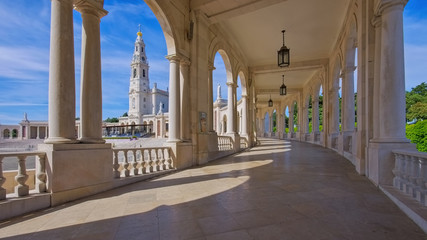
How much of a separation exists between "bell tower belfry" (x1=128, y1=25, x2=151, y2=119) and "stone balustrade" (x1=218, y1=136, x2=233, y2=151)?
79.5 metres

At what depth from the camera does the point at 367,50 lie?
5.93 meters

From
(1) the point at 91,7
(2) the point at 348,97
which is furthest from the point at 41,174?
(2) the point at 348,97

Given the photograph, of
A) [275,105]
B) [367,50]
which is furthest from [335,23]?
[275,105]

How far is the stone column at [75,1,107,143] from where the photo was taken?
4918 mm

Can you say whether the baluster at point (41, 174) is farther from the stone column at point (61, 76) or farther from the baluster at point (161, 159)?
the baluster at point (161, 159)

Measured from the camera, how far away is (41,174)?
4.15 meters

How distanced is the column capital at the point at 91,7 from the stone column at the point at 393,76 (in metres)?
6.82

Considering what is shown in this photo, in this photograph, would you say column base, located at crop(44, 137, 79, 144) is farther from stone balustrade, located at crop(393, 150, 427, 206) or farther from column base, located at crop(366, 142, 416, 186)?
column base, located at crop(366, 142, 416, 186)

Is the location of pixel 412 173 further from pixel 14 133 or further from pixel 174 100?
pixel 14 133

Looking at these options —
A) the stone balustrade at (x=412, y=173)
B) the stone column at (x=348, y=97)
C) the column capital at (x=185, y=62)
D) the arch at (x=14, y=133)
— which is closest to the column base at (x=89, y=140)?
the column capital at (x=185, y=62)

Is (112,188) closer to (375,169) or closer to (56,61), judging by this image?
(56,61)

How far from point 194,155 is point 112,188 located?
400 cm

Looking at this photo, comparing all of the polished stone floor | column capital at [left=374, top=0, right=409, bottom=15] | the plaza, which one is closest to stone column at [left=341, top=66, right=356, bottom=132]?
the plaza

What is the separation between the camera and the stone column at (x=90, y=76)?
492 centimetres
